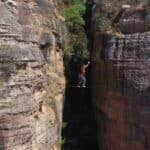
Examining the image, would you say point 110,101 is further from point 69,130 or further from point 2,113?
point 2,113

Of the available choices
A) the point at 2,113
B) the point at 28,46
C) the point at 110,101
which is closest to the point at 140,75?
the point at 110,101

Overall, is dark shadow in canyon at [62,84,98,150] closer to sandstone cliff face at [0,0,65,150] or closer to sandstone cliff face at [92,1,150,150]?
sandstone cliff face at [92,1,150,150]

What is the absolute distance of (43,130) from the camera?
12.2 meters

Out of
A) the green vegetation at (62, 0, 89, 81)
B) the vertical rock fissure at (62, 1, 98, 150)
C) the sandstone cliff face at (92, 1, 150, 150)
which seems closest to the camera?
the sandstone cliff face at (92, 1, 150, 150)

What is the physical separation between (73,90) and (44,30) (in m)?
2.74

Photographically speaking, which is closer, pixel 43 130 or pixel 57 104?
pixel 43 130

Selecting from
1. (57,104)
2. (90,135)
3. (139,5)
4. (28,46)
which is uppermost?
(139,5)

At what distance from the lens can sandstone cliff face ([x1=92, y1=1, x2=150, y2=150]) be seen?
42.7ft

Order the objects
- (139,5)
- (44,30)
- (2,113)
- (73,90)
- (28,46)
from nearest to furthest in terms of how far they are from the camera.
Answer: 1. (2,113)
2. (28,46)
3. (44,30)
4. (139,5)
5. (73,90)

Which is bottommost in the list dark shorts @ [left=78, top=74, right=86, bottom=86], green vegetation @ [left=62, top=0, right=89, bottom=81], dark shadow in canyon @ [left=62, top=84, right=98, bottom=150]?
dark shadow in canyon @ [left=62, top=84, right=98, bottom=150]

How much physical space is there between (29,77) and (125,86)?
278cm

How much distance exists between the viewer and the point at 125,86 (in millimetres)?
13219

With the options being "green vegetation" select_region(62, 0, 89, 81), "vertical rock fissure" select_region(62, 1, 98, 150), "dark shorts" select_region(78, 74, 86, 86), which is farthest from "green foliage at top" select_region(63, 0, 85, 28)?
"dark shorts" select_region(78, 74, 86, 86)

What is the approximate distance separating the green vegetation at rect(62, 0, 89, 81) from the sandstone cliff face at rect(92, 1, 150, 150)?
0.98 meters
